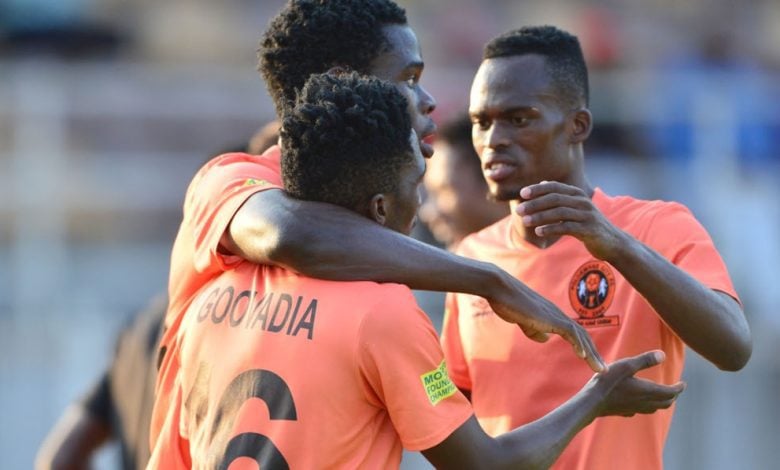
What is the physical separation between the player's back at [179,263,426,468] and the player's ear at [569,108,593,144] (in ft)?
4.03

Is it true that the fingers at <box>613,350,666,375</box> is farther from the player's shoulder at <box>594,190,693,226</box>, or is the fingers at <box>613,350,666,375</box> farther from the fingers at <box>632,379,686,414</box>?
the player's shoulder at <box>594,190,693,226</box>

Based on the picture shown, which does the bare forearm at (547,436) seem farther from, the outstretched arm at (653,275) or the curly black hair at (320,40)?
the curly black hair at (320,40)

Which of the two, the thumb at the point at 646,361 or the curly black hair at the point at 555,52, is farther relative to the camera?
the curly black hair at the point at 555,52

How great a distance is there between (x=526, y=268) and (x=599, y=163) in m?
6.07

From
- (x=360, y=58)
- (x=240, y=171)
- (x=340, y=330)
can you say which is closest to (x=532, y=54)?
(x=360, y=58)

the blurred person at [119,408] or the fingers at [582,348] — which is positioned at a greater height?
the fingers at [582,348]

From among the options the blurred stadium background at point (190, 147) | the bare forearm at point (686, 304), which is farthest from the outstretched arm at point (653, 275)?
the blurred stadium background at point (190, 147)

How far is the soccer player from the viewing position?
418 cm

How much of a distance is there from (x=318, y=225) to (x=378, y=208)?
174 mm

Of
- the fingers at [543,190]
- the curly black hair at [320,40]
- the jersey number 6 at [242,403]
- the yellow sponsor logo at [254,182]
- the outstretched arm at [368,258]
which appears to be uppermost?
the curly black hair at [320,40]

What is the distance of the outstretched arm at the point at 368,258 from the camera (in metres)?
3.84

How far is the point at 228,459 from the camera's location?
12.4ft

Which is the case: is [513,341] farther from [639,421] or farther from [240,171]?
[240,171]

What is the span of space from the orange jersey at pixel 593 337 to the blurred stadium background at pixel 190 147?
3599mm
